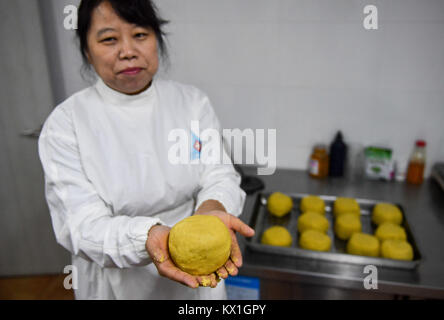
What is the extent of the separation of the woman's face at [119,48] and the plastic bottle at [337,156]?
0.87 meters

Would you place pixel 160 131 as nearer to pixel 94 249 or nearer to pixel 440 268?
pixel 94 249

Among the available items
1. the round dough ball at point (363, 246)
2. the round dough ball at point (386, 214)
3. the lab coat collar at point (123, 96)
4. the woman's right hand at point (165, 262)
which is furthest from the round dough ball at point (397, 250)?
the lab coat collar at point (123, 96)

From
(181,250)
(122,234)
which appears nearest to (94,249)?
(122,234)

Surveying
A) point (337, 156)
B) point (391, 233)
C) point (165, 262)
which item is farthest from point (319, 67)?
point (165, 262)

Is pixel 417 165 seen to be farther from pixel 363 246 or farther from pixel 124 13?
pixel 124 13

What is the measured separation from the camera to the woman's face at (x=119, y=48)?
706 mm

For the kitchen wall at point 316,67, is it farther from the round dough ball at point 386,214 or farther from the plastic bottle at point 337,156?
the round dough ball at point 386,214

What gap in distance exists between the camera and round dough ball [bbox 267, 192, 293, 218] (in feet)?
3.94

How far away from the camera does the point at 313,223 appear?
1.08 meters

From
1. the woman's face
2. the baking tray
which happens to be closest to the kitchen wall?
the baking tray

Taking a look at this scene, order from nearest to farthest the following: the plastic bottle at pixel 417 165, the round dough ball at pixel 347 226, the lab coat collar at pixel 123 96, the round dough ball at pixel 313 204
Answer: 1. the lab coat collar at pixel 123 96
2. the round dough ball at pixel 347 226
3. the round dough ball at pixel 313 204
4. the plastic bottle at pixel 417 165

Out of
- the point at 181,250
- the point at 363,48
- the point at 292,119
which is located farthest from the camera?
the point at 292,119
